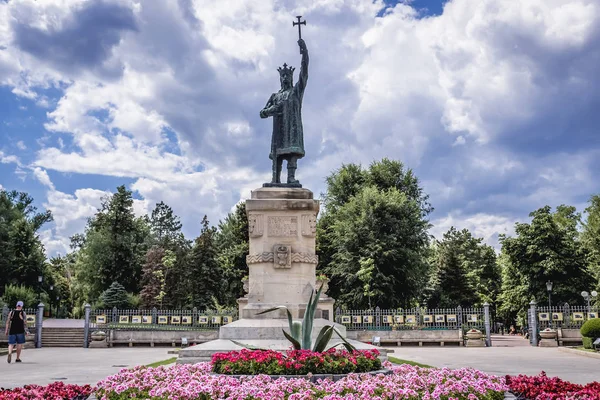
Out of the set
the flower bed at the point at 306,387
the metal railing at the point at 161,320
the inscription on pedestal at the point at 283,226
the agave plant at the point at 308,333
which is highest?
the inscription on pedestal at the point at 283,226

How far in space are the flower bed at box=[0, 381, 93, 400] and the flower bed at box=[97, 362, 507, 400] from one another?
41cm

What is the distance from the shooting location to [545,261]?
40.4m

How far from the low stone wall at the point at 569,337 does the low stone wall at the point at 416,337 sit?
17.2ft

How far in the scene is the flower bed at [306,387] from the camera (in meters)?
7.40

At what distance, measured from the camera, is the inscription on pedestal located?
16.0 meters

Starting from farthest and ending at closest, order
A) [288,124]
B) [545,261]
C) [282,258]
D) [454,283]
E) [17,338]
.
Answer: [454,283], [545,261], [17,338], [288,124], [282,258]

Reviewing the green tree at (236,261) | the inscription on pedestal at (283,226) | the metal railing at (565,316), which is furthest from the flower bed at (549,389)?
the green tree at (236,261)

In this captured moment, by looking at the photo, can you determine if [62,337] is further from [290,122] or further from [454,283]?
[454,283]

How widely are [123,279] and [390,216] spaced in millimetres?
31302

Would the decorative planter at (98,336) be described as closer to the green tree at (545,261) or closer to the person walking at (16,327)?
the person walking at (16,327)

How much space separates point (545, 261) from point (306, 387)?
37.0m

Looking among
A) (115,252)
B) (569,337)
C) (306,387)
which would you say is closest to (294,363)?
(306,387)

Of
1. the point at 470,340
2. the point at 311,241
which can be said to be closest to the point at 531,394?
the point at 311,241

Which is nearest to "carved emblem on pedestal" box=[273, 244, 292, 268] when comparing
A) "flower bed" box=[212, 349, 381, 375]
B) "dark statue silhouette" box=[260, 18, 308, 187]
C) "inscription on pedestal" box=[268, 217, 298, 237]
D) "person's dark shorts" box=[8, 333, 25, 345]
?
"inscription on pedestal" box=[268, 217, 298, 237]
